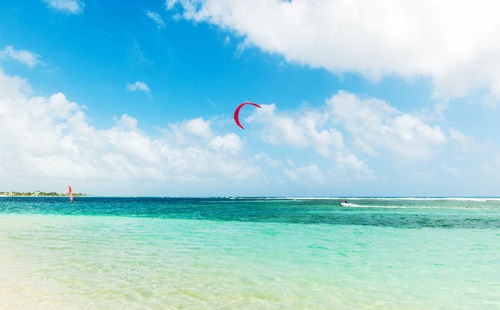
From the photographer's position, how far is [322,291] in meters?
7.96

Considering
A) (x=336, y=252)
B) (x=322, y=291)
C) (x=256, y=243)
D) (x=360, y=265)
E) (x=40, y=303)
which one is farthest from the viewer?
(x=256, y=243)

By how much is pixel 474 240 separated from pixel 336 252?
383 inches

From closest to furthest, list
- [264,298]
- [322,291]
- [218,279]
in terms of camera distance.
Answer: [264,298] → [322,291] → [218,279]

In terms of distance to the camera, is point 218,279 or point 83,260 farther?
point 83,260

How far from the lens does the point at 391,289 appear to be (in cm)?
820

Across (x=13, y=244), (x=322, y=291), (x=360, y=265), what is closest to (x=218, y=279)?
(x=322, y=291)

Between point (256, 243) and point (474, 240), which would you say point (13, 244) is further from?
point (474, 240)

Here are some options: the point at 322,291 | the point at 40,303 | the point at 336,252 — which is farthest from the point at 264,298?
the point at 336,252

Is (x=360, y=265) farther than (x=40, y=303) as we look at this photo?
Yes

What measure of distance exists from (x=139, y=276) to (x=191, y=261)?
2.45 metres

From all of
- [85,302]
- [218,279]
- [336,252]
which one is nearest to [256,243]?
[336,252]

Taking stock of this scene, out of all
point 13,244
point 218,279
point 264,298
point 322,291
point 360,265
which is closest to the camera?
point 264,298

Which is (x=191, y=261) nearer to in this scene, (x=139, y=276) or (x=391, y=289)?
(x=139, y=276)

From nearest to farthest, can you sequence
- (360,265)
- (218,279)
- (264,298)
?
1. (264,298)
2. (218,279)
3. (360,265)
